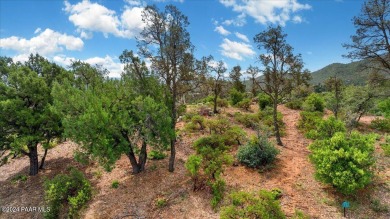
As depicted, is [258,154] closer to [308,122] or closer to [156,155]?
[156,155]

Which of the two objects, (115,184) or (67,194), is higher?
(115,184)

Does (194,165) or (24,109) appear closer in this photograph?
(194,165)

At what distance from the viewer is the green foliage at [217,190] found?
43.3ft

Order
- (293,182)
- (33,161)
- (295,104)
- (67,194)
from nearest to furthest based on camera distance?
(293,182), (67,194), (33,161), (295,104)

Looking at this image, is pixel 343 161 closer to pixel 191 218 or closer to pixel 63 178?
pixel 191 218

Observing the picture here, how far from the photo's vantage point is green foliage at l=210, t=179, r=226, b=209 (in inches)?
520

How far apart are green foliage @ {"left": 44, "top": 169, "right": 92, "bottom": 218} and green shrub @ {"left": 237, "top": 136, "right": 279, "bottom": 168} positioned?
1003cm

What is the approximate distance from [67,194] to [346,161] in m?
15.6

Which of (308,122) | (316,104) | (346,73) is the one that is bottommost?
(308,122)

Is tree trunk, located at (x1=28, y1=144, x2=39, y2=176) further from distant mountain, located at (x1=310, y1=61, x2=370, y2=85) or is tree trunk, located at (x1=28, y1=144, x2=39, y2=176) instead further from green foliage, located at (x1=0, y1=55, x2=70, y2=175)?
distant mountain, located at (x1=310, y1=61, x2=370, y2=85)

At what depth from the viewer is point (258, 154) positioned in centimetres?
1636

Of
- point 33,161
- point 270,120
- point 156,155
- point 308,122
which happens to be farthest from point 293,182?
point 33,161

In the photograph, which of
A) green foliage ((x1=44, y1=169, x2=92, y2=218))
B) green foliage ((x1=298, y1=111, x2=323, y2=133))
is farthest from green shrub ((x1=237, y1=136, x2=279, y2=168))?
green foliage ((x1=44, y1=169, x2=92, y2=218))

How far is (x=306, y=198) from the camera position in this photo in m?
12.7
